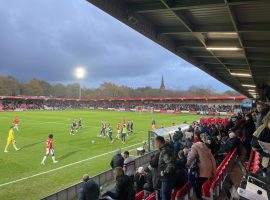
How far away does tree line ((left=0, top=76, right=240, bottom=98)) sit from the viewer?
13962 cm

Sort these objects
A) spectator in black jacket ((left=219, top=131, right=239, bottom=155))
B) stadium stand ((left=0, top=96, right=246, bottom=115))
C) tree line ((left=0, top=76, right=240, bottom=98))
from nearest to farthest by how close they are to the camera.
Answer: spectator in black jacket ((left=219, top=131, right=239, bottom=155)) < stadium stand ((left=0, top=96, right=246, bottom=115)) < tree line ((left=0, top=76, right=240, bottom=98))

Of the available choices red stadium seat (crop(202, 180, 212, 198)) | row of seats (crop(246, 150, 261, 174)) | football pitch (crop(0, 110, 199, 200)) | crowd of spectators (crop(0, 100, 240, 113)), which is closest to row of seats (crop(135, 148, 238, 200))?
red stadium seat (crop(202, 180, 212, 198))

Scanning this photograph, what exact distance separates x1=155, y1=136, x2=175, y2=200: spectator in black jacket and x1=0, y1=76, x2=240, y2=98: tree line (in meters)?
136

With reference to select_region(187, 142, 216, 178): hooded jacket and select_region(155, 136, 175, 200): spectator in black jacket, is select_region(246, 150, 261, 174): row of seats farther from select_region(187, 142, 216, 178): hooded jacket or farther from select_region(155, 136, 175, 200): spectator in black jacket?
select_region(155, 136, 175, 200): spectator in black jacket

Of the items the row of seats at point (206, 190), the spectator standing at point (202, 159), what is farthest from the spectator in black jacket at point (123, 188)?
the spectator standing at point (202, 159)

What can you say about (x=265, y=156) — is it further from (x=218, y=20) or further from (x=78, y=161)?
(x=78, y=161)

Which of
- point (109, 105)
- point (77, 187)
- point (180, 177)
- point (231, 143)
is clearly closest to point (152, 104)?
point (109, 105)

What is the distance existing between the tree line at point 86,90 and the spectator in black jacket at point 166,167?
136386 mm

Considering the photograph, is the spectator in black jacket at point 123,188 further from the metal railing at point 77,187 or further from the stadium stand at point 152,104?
the stadium stand at point 152,104

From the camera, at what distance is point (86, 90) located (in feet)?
615

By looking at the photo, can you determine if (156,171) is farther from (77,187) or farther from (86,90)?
(86,90)

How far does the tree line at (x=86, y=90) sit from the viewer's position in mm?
139625

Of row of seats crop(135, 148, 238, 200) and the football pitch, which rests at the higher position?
row of seats crop(135, 148, 238, 200)

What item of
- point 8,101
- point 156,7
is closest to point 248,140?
point 156,7
